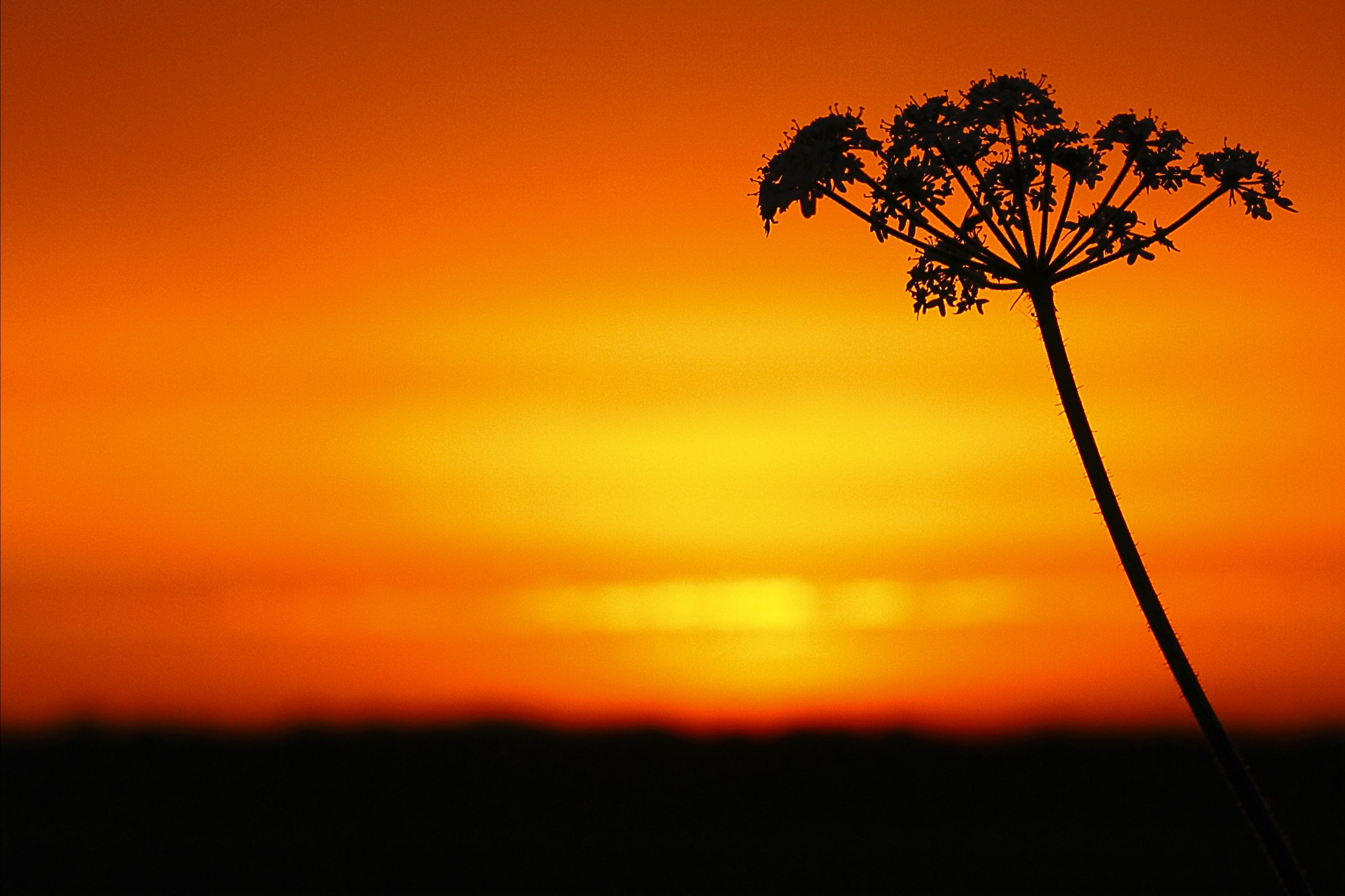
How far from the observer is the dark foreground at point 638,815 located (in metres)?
115

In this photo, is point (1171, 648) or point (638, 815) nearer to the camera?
point (1171, 648)

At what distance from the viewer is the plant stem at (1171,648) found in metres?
7.84

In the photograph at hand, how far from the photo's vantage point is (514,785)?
150375 millimetres

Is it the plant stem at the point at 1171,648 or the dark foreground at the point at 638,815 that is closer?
the plant stem at the point at 1171,648

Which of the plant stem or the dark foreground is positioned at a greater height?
the dark foreground

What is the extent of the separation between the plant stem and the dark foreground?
100456mm

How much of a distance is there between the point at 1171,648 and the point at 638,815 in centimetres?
13735

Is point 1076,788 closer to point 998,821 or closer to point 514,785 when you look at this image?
point 998,821

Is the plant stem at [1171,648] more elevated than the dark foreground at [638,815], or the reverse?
the dark foreground at [638,815]

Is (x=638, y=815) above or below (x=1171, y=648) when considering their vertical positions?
above

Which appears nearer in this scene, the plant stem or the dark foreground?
the plant stem

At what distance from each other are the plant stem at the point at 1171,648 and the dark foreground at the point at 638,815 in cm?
10046

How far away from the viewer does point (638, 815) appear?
14075 centimetres

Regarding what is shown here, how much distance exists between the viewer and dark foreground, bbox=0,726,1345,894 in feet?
376
